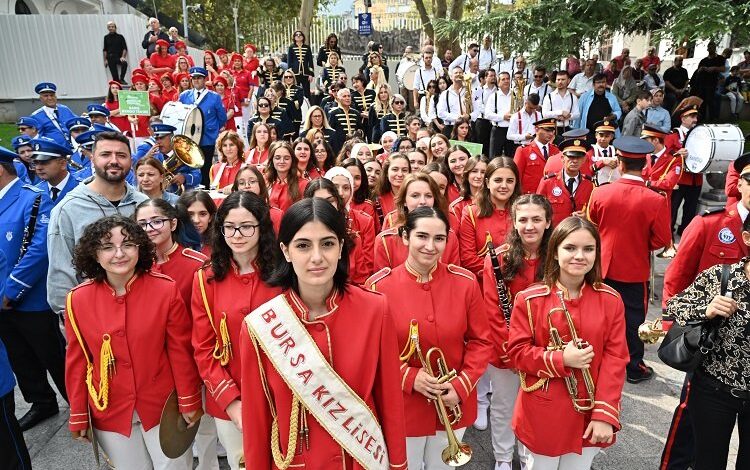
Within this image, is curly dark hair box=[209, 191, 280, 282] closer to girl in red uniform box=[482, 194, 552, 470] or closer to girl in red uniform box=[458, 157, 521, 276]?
girl in red uniform box=[482, 194, 552, 470]

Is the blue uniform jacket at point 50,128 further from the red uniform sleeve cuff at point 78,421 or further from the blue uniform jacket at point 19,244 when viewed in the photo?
the red uniform sleeve cuff at point 78,421

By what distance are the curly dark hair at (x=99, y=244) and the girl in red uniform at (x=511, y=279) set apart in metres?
2.30

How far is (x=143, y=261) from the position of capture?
323 centimetres

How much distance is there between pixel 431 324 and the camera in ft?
10.4

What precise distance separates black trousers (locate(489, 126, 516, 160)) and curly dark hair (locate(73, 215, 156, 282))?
10102mm

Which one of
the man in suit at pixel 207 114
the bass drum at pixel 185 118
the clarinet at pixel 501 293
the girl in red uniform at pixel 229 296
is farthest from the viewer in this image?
the man in suit at pixel 207 114

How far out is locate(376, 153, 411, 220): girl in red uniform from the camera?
588 centimetres

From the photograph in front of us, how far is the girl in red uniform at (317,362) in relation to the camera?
7.25 feet

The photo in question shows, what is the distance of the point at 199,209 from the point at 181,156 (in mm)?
3609

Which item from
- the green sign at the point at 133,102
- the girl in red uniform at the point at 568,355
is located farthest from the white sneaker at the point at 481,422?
the green sign at the point at 133,102

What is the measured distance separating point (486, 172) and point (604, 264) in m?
1.56

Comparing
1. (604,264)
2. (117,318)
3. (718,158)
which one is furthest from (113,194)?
(718,158)

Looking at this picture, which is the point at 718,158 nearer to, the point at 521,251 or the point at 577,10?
the point at 521,251

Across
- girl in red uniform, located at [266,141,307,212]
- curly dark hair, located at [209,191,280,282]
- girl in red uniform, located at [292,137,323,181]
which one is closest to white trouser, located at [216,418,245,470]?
curly dark hair, located at [209,191,280,282]
